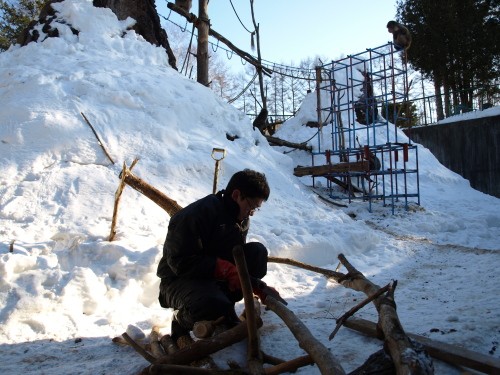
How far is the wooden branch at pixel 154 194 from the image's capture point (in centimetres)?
481

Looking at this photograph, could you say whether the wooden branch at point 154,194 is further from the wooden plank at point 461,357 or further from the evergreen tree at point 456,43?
the evergreen tree at point 456,43

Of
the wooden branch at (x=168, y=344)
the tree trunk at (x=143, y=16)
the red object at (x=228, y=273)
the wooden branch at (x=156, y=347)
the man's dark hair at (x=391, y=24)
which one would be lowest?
the wooden branch at (x=156, y=347)

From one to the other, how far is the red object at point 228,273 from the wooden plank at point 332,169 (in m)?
6.44

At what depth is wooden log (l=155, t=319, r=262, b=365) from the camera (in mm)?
2365

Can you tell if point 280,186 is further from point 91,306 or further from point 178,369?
point 178,369

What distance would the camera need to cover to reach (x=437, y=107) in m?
19.8

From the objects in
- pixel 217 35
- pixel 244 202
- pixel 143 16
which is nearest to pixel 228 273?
pixel 244 202

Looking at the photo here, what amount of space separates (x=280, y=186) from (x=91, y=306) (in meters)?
4.55

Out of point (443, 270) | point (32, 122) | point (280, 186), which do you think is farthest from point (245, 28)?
point (443, 270)

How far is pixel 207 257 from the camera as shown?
2.77 meters

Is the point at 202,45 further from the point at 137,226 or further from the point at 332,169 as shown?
the point at 137,226

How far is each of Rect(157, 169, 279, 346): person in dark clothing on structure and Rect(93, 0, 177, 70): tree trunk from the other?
25.5ft

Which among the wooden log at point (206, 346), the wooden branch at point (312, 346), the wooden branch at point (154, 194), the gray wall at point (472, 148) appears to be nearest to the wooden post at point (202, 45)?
the wooden branch at point (154, 194)

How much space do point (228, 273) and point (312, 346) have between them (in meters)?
0.74
